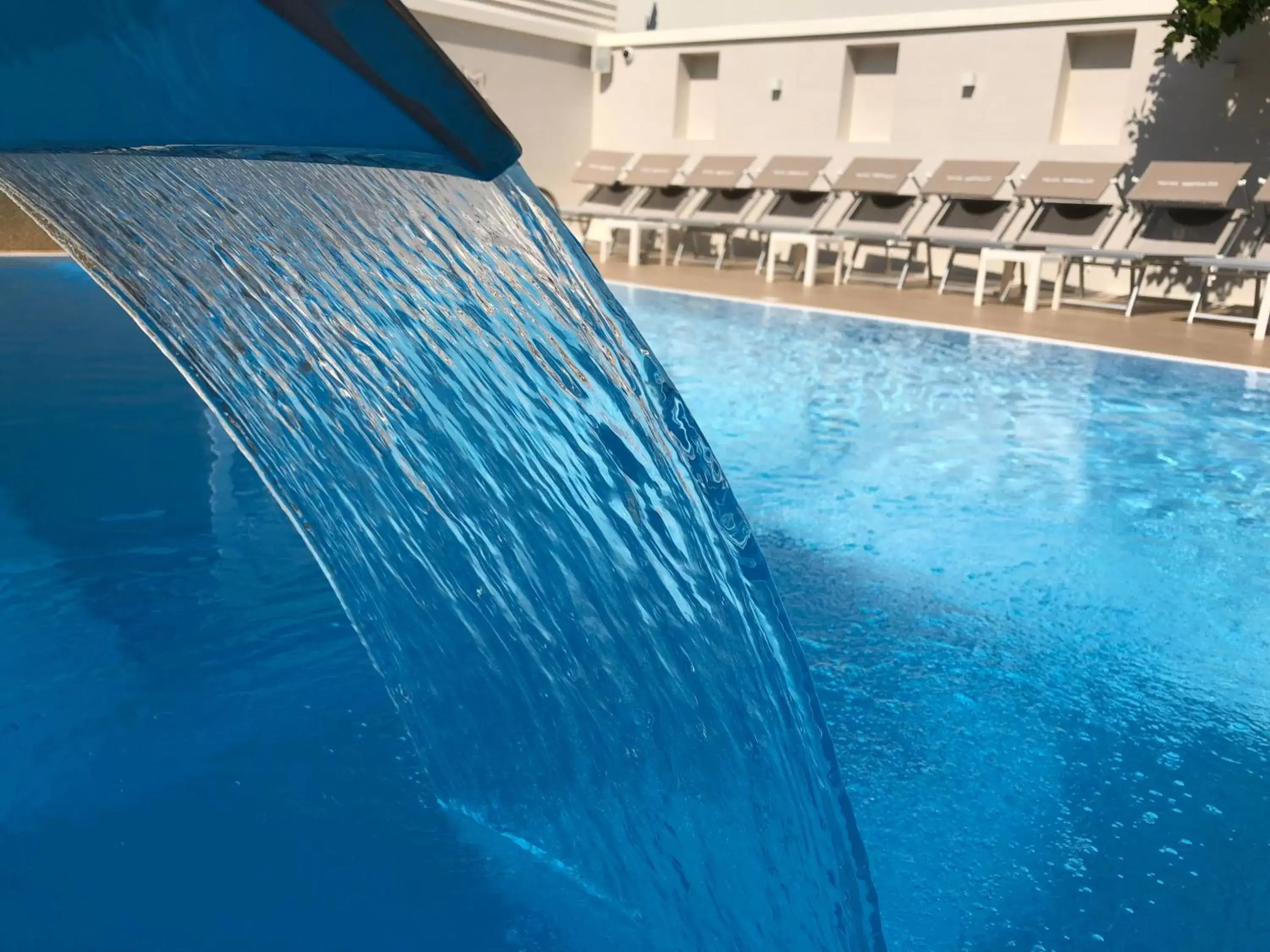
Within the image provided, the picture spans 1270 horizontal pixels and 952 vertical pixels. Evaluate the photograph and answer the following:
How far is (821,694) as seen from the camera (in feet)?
8.01

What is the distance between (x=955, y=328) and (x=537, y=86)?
8.26m

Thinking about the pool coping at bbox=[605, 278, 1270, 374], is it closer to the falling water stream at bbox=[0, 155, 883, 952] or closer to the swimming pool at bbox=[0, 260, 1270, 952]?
the swimming pool at bbox=[0, 260, 1270, 952]

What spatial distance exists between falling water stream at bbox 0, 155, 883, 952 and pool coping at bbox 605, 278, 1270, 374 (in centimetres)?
517

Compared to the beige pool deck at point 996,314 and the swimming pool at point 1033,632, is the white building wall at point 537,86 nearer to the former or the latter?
the beige pool deck at point 996,314

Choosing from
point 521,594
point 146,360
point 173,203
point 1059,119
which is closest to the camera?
point 173,203

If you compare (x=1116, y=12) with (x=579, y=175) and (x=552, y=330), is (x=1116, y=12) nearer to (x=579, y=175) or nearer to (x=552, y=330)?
(x=579, y=175)

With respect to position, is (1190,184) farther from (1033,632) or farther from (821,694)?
(821,694)

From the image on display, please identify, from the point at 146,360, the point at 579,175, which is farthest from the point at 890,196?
the point at 146,360

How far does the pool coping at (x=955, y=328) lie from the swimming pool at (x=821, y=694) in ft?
6.92

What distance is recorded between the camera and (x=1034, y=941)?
1.70 metres

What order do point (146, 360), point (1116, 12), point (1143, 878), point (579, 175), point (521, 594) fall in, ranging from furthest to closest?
1. point (579, 175)
2. point (1116, 12)
3. point (146, 360)
4. point (1143, 878)
5. point (521, 594)

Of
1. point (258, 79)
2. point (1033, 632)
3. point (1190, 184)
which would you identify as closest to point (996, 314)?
point (1190, 184)

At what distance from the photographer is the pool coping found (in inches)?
265

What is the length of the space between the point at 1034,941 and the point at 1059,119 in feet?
36.6
